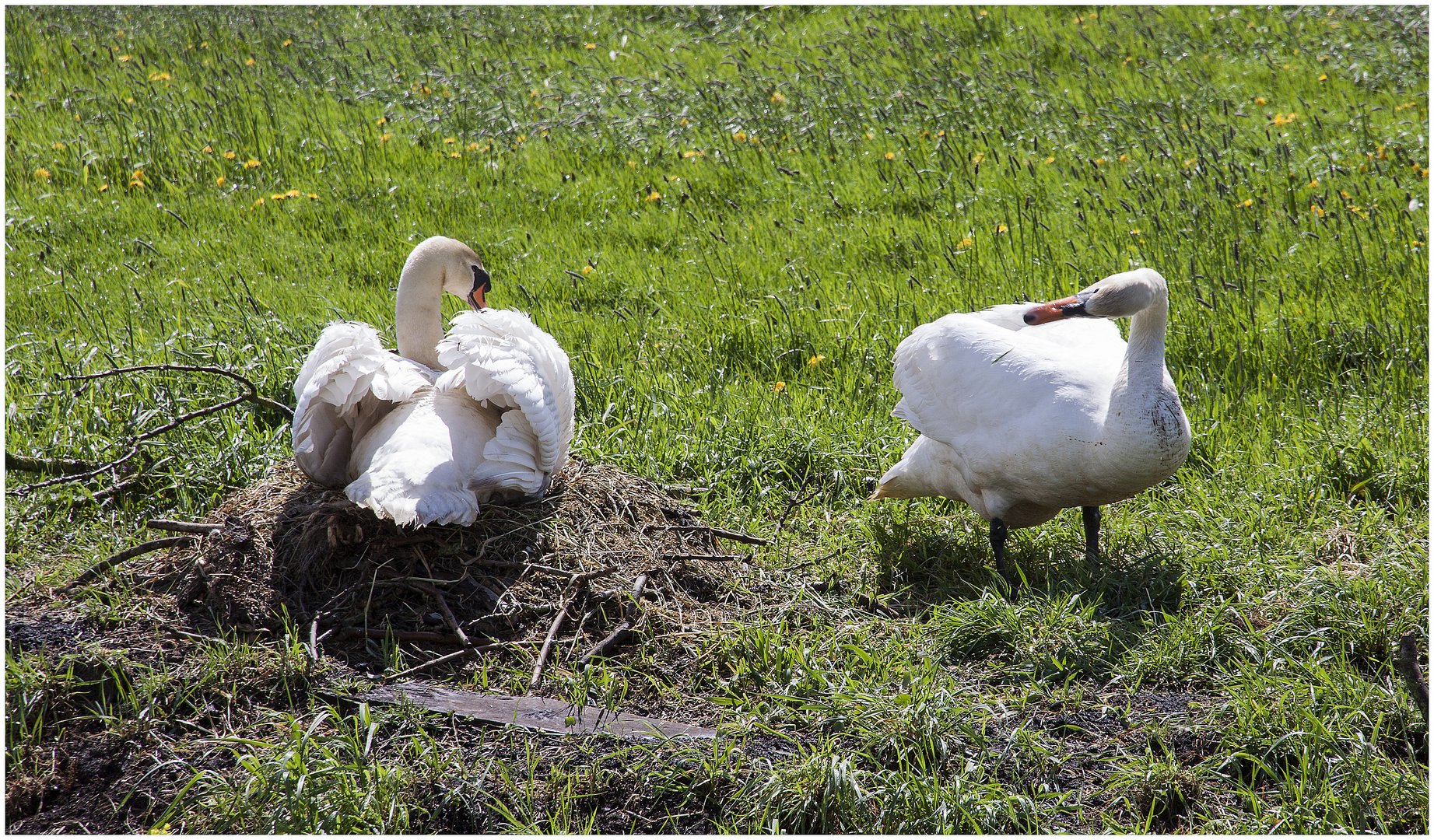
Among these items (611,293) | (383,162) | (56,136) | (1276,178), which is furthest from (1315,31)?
(56,136)

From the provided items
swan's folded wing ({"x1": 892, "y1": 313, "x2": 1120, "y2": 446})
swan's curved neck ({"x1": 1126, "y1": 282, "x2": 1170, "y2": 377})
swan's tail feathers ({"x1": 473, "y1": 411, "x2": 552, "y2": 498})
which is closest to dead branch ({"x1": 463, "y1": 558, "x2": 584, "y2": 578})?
swan's tail feathers ({"x1": 473, "y1": 411, "x2": 552, "y2": 498})

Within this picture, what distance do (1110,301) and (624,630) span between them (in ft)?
6.82

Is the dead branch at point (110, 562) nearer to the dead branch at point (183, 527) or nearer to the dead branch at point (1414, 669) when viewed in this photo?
the dead branch at point (183, 527)

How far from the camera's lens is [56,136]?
9.10 m

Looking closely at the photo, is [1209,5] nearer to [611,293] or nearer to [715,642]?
[611,293]

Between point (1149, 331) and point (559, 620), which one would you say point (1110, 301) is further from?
point (559, 620)

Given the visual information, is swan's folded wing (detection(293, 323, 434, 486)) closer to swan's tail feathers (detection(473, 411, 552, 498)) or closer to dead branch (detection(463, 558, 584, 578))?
swan's tail feathers (detection(473, 411, 552, 498))

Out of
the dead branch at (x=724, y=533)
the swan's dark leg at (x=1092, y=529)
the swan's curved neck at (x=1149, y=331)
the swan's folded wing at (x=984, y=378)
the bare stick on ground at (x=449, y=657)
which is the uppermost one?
the swan's curved neck at (x=1149, y=331)

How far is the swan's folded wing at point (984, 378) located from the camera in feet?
13.5

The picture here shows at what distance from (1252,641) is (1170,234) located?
3740mm


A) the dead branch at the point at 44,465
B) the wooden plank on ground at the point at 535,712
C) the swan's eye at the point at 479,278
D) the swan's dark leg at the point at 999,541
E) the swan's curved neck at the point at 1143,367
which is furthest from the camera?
the swan's eye at the point at 479,278

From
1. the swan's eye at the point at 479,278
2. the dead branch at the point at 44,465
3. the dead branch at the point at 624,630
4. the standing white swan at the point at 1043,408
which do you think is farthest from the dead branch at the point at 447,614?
the dead branch at the point at 44,465

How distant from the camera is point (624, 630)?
3.74 metres

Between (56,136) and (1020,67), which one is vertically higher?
(56,136)
